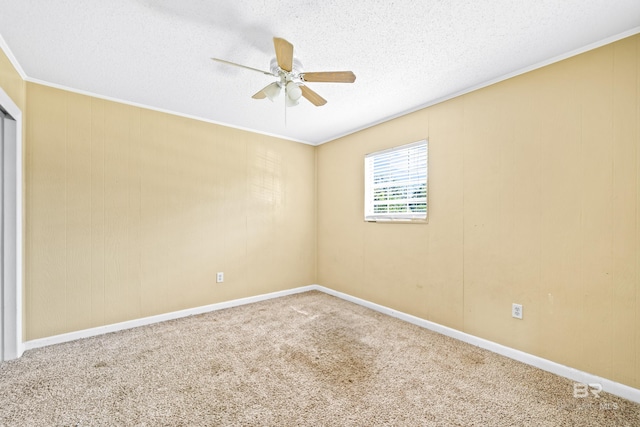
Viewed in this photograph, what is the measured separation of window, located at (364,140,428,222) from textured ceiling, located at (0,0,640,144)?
0.67 m

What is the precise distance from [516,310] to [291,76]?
8.48 ft

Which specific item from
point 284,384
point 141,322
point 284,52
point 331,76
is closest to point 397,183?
point 331,76

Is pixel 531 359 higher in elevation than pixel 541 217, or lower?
lower

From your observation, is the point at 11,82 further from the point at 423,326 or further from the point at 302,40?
the point at 423,326

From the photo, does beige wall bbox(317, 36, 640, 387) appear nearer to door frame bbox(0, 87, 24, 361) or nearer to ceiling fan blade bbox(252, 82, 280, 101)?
ceiling fan blade bbox(252, 82, 280, 101)

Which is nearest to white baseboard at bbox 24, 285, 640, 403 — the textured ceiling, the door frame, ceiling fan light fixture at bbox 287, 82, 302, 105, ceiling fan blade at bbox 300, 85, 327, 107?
the door frame

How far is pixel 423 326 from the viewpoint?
2928 mm

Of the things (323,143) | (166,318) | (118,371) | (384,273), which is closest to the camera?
(118,371)

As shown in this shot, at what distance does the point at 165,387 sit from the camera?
1.89 metres

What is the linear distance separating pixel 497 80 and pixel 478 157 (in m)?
0.66

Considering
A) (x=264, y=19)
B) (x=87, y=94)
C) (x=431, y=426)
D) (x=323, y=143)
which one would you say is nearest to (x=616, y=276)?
(x=431, y=426)

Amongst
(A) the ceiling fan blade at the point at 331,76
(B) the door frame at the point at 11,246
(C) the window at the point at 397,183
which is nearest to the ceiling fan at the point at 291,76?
(A) the ceiling fan blade at the point at 331,76

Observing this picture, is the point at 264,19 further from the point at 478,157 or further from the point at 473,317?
the point at 473,317

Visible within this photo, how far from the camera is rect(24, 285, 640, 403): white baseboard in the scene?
1.85m
